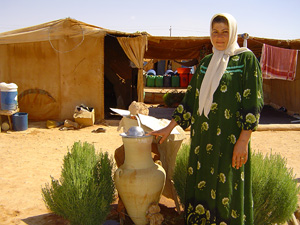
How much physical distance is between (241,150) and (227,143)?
13 centimetres

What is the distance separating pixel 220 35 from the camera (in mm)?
2215

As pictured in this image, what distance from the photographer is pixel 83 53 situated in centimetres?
855

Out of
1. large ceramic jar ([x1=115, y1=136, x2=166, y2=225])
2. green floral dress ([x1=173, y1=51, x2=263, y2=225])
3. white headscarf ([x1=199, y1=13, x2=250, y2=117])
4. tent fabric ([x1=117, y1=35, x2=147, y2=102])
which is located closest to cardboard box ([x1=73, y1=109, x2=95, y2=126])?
tent fabric ([x1=117, y1=35, x2=147, y2=102])

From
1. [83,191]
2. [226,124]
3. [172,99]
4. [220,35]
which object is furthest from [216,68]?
[172,99]

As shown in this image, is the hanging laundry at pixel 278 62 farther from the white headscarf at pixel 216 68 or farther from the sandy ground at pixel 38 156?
the white headscarf at pixel 216 68

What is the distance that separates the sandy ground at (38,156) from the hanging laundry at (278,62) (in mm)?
2157

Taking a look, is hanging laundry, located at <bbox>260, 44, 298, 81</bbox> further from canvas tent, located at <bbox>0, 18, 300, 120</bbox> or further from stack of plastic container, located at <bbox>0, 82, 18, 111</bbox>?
stack of plastic container, located at <bbox>0, 82, 18, 111</bbox>

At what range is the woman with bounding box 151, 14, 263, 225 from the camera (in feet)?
7.00

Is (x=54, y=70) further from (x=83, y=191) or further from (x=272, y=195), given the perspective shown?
(x=272, y=195)

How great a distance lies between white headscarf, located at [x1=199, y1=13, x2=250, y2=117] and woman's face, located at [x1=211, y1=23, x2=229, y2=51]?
0.02m

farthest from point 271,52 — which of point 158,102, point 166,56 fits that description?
point 158,102

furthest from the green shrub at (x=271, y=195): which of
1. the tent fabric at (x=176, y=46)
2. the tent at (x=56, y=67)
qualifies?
the tent fabric at (x=176, y=46)

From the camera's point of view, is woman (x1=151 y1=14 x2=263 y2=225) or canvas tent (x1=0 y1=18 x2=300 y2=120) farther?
A: canvas tent (x1=0 y1=18 x2=300 y2=120)

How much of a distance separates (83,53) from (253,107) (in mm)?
7049
